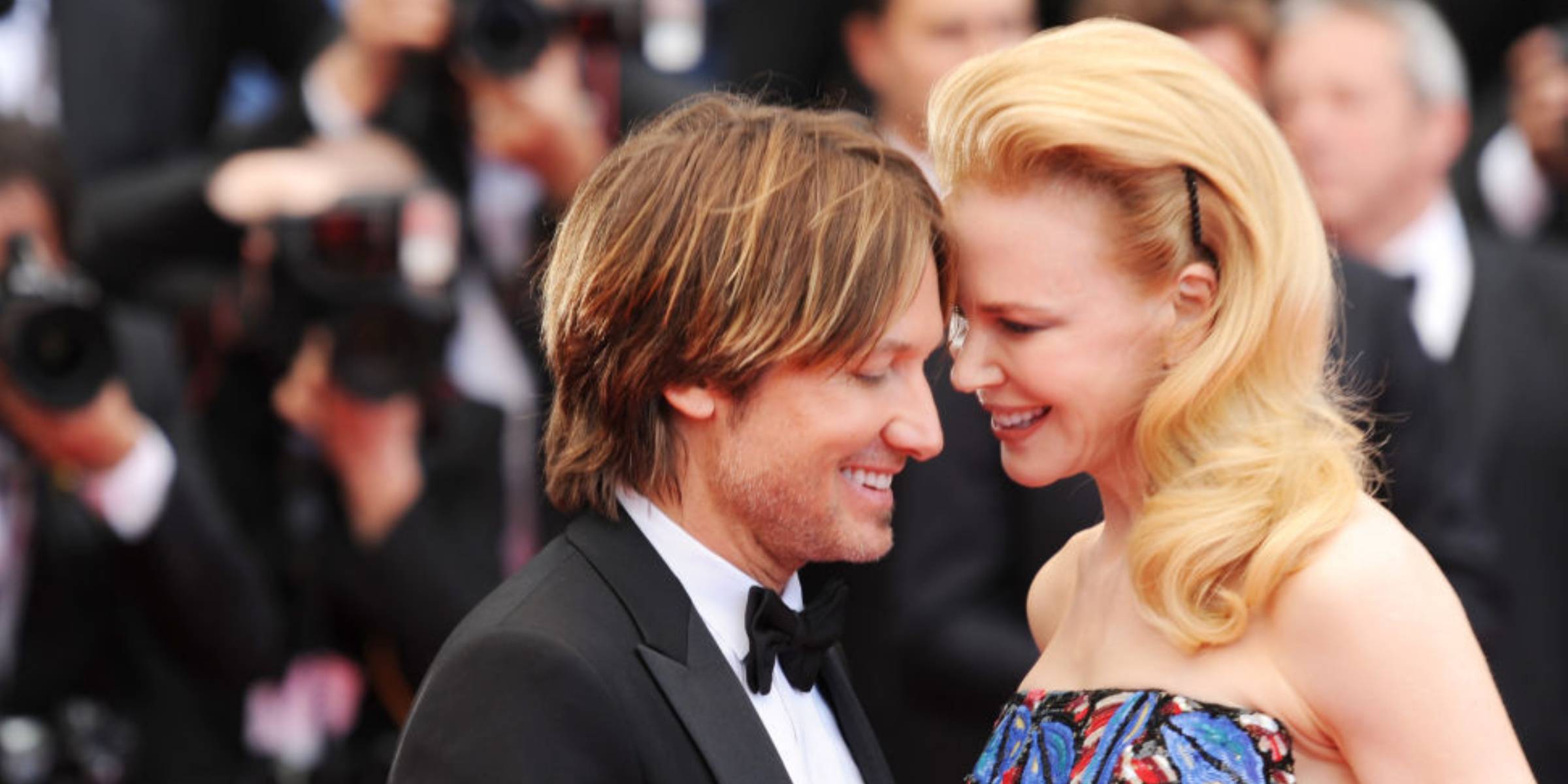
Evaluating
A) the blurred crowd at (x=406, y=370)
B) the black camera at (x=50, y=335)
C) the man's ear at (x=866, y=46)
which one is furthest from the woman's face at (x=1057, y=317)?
the man's ear at (x=866, y=46)

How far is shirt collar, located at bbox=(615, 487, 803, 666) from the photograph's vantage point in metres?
2.47

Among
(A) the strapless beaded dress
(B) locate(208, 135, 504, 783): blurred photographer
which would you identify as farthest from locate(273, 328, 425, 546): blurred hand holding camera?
(A) the strapless beaded dress

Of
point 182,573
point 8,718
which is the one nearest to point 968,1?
point 182,573

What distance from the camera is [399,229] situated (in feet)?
13.2

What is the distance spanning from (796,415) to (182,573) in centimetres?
203

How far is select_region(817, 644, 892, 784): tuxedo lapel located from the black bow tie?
108 millimetres

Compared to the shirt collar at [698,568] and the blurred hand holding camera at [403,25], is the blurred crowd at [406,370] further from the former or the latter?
the shirt collar at [698,568]

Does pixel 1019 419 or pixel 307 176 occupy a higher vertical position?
pixel 1019 419

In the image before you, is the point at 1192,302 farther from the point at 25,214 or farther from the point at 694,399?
the point at 25,214

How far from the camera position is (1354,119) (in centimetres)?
477

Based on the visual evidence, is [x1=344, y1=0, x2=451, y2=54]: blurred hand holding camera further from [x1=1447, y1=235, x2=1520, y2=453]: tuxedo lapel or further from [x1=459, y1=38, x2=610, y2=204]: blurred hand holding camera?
[x1=1447, y1=235, x2=1520, y2=453]: tuxedo lapel

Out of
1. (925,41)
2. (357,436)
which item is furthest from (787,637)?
(925,41)

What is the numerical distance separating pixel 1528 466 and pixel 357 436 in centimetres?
240

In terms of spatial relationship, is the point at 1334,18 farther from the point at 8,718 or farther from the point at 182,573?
the point at 8,718
